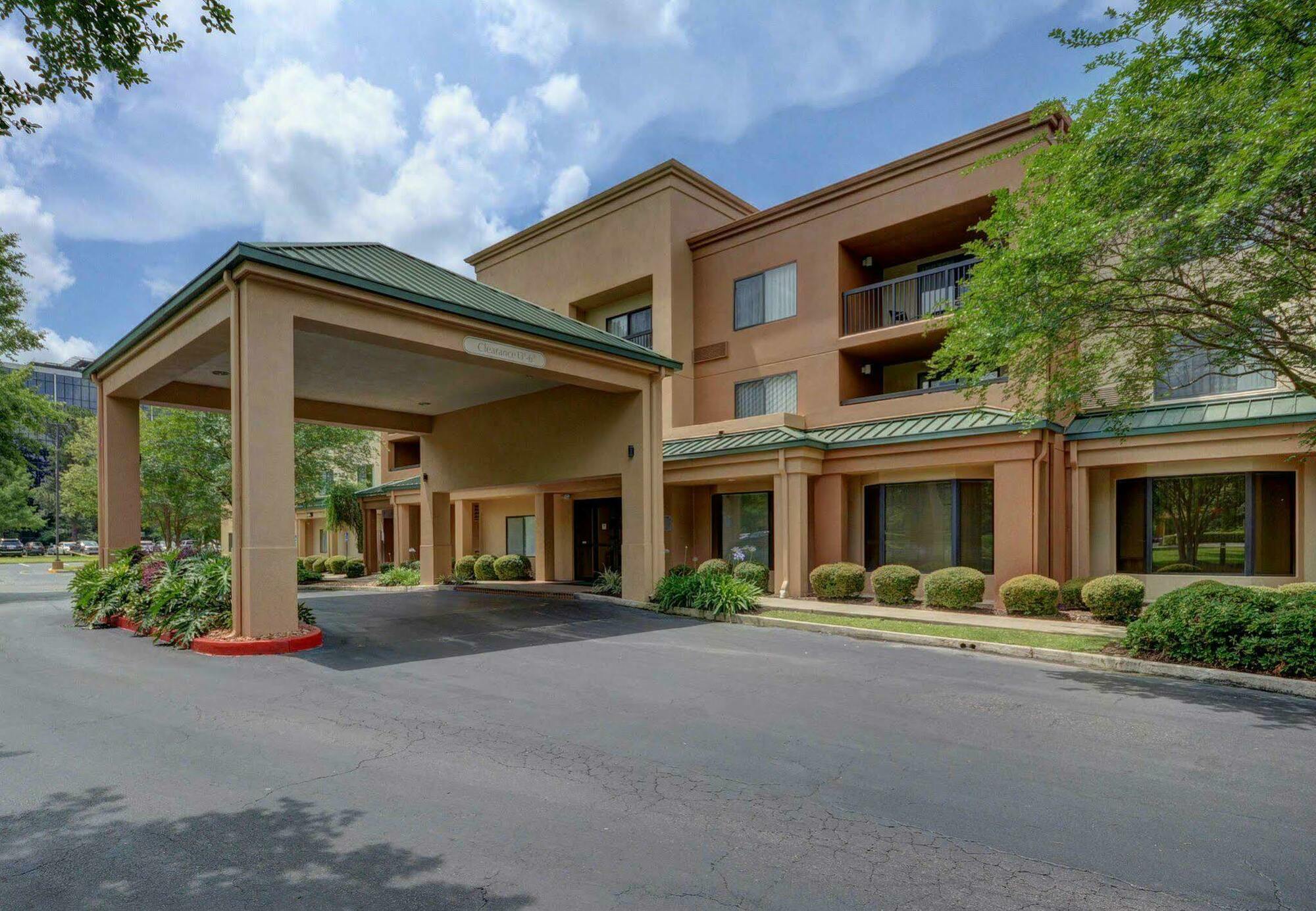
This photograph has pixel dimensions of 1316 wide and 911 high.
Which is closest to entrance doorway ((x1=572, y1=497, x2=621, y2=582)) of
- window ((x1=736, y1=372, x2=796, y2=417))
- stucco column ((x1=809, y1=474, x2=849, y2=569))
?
window ((x1=736, y1=372, x2=796, y2=417))

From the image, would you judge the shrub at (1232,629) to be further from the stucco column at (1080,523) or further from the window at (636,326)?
the window at (636,326)

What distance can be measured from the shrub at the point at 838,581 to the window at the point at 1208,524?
548 cm

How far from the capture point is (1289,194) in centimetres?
777

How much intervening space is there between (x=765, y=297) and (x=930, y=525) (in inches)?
318

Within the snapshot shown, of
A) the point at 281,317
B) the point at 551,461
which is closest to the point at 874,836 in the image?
the point at 281,317

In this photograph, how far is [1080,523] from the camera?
610 inches

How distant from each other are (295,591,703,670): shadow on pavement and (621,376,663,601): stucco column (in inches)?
34.9

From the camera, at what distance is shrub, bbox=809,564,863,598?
15.7 metres

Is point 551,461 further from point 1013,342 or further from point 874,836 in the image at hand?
point 874,836

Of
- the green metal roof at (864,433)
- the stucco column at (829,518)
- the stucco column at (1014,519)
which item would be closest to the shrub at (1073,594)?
the stucco column at (1014,519)

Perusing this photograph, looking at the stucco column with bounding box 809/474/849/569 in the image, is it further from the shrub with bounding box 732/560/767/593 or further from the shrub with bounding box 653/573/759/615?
the shrub with bounding box 653/573/759/615

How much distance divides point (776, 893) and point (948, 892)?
87cm

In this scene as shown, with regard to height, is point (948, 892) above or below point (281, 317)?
below

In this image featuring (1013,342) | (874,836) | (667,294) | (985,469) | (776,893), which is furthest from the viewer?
(667,294)
